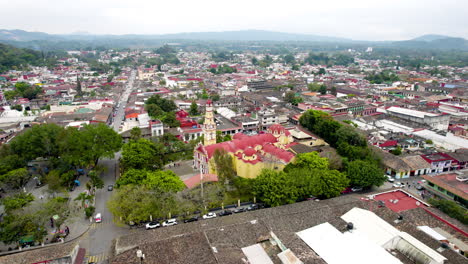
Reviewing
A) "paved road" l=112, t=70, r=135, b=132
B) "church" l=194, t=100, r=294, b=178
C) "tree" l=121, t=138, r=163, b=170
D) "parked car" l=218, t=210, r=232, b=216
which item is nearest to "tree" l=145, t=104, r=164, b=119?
"paved road" l=112, t=70, r=135, b=132

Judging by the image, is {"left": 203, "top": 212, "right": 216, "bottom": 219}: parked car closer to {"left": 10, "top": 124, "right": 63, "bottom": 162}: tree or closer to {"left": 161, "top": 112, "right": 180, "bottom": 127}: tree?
{"left": 10, "top": 124, "right": 63, "bottom": 162}: tree

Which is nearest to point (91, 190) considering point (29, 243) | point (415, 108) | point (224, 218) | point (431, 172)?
point (29, 243)

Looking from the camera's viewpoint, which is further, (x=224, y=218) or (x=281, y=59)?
(x=281, y=59)

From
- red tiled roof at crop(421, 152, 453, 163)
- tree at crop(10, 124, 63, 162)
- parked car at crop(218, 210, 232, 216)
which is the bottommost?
parked car at crop(218, 210, 232, 216)

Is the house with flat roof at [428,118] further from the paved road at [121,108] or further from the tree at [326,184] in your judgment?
the paved road at [121,108]

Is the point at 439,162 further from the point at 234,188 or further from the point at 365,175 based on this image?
the point at 234,188

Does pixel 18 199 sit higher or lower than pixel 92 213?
higher

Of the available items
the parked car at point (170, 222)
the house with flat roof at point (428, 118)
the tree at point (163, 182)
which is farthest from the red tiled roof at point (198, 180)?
the house with flat roof at point (428, 118)

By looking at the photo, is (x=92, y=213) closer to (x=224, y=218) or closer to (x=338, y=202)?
(x=224, y=218)
